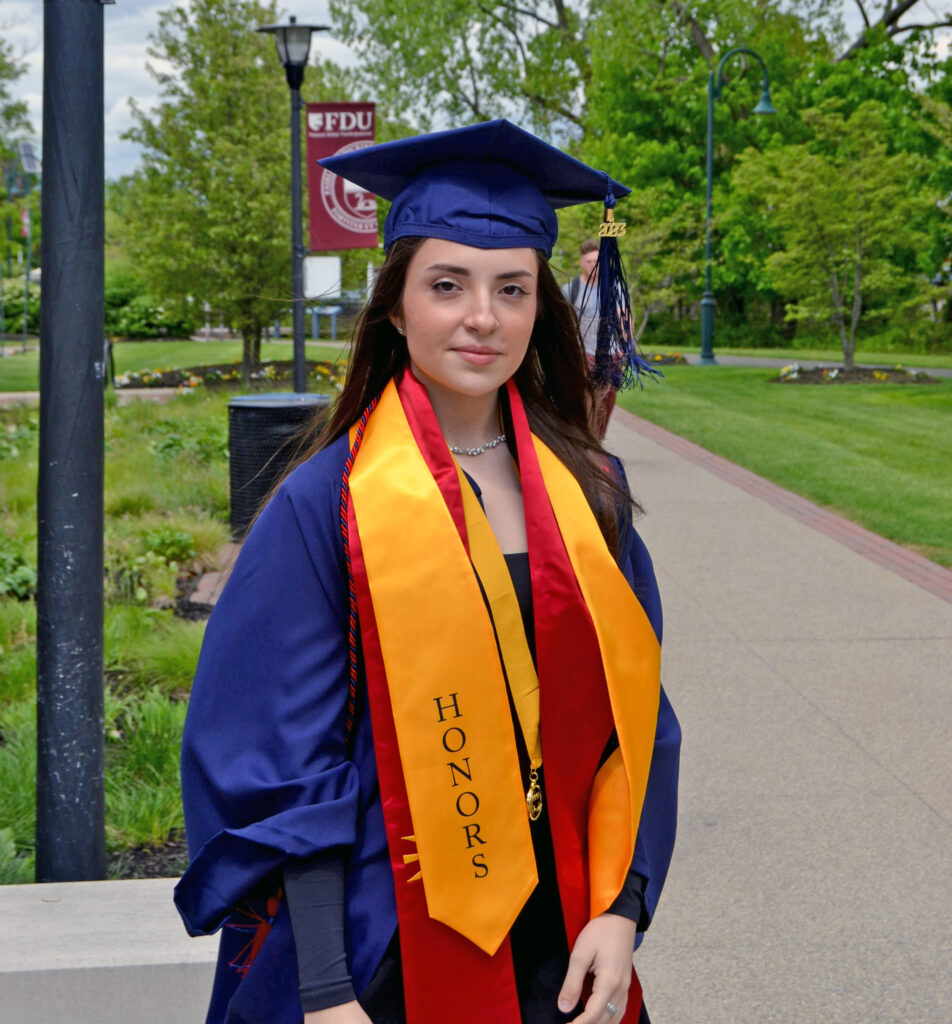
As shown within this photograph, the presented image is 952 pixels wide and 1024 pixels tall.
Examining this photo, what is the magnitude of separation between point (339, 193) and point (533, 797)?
30.6 feet

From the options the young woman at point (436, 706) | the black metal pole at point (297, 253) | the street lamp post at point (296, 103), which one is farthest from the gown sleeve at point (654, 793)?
the street lamp post at point (296, 103)

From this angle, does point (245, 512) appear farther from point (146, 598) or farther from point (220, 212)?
point (220, 212)

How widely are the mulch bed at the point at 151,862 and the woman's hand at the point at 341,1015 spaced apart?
222 cm

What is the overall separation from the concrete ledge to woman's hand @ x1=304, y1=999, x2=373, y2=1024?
128 centimetres

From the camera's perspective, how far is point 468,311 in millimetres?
1755

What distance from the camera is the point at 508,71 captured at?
4022 cm

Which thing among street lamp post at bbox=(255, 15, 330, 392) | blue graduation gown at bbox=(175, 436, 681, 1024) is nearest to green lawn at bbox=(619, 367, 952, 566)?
street lamp post at bbox=(255, 15, 330, 392)

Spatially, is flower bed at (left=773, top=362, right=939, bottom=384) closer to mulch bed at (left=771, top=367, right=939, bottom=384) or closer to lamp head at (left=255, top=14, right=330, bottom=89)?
mulch bed at (left=771, top=367, right=939, bottom=384)

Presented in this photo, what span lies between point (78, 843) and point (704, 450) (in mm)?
10942

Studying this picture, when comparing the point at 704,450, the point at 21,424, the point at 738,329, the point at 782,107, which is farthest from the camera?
the point at 738,329

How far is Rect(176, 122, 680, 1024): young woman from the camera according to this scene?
1593 millimetres

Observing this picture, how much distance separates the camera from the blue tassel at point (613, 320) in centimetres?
214

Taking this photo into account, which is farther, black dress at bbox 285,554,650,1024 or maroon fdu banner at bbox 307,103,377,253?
maroon fdu banner at bbox 307,103,377,253

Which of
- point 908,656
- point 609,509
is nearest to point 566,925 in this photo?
point 609,509
